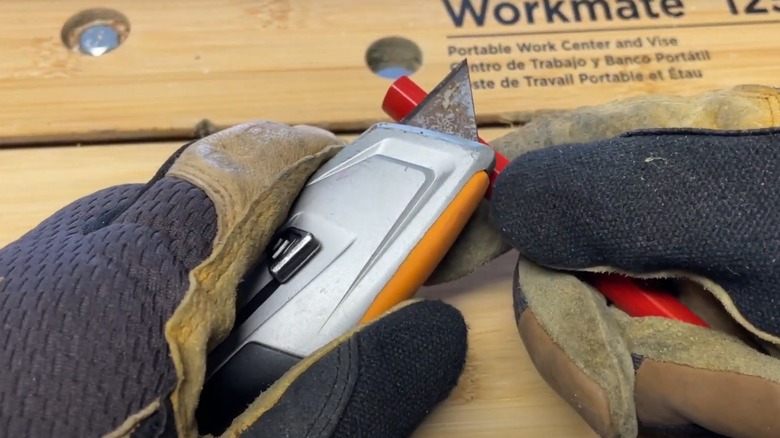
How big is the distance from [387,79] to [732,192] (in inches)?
16.7

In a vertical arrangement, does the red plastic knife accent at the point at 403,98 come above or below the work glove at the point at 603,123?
above

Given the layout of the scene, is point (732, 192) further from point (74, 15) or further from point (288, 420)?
point (74, 15)

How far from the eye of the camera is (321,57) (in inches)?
30.5

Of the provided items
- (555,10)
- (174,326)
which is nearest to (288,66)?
(555,10)

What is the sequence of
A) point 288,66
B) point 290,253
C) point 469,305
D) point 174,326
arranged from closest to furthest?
point 174,326, point 290,253, point 469,305, point 288,66

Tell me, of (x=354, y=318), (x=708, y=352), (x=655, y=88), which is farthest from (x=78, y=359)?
(x=655, y=88)

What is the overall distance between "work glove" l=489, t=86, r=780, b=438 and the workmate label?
27 cm

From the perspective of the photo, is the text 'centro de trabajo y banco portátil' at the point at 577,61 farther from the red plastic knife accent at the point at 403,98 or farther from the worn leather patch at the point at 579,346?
the worn leather patch at the point at 579,346

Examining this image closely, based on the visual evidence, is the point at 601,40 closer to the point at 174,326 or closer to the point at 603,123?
the point at 603,123

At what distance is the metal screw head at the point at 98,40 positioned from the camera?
2.57 feet

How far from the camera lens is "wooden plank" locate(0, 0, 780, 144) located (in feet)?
2.42

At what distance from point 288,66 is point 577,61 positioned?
31 centimetres

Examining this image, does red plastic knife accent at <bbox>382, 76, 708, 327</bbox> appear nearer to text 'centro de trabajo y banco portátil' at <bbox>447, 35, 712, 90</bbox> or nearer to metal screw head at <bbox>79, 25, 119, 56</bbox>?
text 'centro de trabajo y banco portátil' at <bbox>447, 35, 712, 90</bbox>

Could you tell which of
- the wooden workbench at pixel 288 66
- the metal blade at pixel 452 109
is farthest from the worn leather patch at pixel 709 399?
the wooden workbench at pixel 288 66
